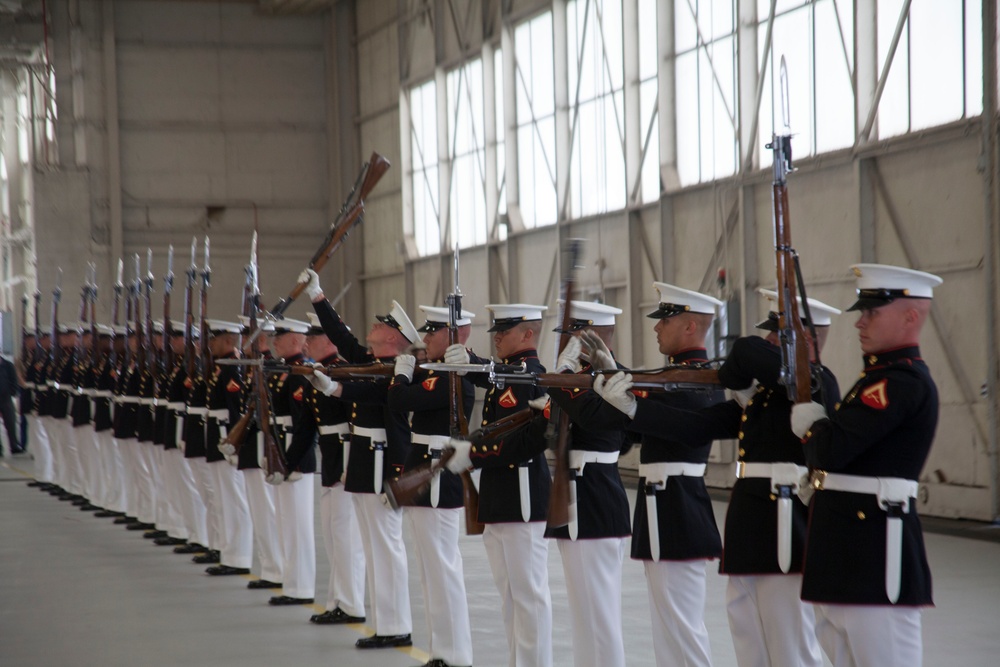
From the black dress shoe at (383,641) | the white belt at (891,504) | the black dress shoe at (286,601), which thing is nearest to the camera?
the white belt at (891,504)

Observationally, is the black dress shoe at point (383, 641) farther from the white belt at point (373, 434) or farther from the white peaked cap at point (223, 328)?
the white peaked cap at point (223, 328)

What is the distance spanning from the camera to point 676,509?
4434 mm

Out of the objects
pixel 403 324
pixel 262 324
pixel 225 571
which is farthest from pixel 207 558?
pixel 403 324

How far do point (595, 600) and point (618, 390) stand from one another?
1.04 m

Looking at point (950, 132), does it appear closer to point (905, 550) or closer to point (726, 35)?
point (726, 35)

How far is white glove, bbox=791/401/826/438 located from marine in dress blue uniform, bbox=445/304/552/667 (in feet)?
5.06

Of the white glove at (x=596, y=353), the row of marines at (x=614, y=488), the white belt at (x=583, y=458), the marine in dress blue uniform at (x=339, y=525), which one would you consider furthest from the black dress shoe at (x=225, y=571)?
the white glove at (x=596, y=353)

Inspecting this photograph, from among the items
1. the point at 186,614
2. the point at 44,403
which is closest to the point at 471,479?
the point at 186,614

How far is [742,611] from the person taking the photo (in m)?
4.09

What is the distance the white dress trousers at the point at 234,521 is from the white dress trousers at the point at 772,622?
5739 mm

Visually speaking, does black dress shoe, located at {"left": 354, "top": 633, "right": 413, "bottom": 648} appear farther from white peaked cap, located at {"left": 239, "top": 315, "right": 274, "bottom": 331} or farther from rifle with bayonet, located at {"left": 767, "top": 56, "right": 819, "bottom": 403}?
rifle with bayonet, located at {"left": 767, "top": 56, "right": 819, "bottom": 403}

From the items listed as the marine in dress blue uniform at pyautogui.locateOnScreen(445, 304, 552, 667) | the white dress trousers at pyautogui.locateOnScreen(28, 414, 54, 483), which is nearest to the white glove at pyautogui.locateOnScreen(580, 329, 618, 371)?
the marine in dress blue uniform at pyautogui.locateOnScreen(445, 304, 552, 667)

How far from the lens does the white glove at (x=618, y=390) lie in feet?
13.4

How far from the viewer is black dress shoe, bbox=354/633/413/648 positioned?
643 cm
